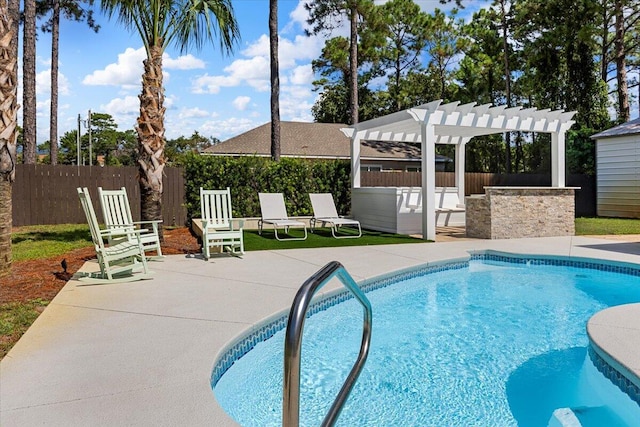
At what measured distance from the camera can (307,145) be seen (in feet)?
85.1

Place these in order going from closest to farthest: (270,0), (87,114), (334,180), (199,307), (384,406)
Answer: (384,406) < (199,307) < (334,180) < (270,0) < (87,114)

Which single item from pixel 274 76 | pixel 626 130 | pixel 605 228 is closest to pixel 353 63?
pixel 274 76

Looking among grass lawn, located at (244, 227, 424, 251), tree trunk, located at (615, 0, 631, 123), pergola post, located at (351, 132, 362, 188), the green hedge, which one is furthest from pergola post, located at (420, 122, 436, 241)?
tree trunk, located at (615, 0, 631, 123)

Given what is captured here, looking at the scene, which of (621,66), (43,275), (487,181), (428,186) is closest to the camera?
(43,275)

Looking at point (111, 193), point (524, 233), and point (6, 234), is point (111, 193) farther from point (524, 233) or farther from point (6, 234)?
point (524, 233)

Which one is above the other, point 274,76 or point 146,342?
point 274,76

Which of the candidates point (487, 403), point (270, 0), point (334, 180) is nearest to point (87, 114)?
point (270, 0)

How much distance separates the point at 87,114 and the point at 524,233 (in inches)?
1733

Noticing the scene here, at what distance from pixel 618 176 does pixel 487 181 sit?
15.8 feet

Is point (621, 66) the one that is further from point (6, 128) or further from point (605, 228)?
point (6, 128)

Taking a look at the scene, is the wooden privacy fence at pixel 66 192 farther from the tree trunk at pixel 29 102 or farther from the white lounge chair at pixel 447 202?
the white lounge chair at pixel 447 202

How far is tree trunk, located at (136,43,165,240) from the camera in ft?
29.8

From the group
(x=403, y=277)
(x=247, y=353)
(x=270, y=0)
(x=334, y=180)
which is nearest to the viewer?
(x=247, y=353)

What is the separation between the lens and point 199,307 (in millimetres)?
4727
